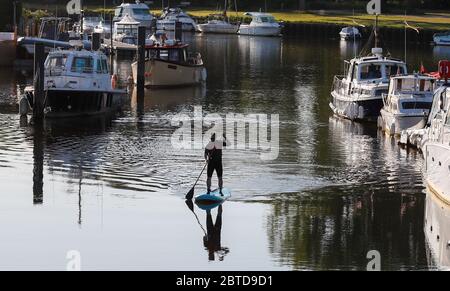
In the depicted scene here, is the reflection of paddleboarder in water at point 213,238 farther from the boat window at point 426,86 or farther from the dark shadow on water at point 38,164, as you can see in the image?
the boat window at point 426,86

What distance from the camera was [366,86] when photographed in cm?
5772

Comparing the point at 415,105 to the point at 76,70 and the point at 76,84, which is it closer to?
the point at 76,84

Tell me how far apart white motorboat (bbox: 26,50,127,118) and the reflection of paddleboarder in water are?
20875 mm

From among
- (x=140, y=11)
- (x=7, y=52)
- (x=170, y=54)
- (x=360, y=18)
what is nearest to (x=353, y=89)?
(x=170, y=54)

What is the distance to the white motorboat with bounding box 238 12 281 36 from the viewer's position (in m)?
133

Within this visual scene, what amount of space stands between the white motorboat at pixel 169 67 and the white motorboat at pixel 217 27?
62.3 m

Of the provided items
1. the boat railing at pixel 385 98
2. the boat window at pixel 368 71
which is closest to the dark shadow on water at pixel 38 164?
the boat railing at pixel 385 98

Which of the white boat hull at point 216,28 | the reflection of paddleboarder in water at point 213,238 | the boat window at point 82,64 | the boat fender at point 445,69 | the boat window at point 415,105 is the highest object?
the boat fender at point 445,69

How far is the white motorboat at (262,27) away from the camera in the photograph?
133 m

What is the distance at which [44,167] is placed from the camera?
4362cm

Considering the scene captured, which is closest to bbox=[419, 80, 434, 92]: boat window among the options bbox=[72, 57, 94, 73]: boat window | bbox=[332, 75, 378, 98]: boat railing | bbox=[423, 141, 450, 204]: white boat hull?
bbox=[332, 75, 378, 98]: boat railing

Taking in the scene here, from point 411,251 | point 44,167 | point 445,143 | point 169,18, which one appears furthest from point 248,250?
point 169,18

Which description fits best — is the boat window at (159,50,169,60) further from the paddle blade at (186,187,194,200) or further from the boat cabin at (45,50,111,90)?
the paddle blade at (186,187,194,200)
